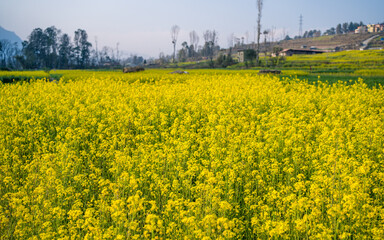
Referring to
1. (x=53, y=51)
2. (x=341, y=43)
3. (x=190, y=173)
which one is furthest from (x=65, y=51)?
(x=341, y=43)

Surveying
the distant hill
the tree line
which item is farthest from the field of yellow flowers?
the distant hill

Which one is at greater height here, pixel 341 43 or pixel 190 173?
pixel 341 43

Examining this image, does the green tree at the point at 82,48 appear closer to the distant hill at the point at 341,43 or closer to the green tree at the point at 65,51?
the green tree at the point at 65,51

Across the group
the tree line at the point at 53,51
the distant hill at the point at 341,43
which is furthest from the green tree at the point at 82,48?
the distant hill at the point at 341,43

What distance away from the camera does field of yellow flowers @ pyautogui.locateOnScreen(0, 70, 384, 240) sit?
4180mm

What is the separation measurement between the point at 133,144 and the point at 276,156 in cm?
398

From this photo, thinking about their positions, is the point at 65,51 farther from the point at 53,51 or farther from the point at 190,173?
the point at 190,173

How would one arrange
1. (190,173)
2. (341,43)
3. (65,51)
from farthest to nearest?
(341,43) < (65,51) < (190,173)

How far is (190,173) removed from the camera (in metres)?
5.36

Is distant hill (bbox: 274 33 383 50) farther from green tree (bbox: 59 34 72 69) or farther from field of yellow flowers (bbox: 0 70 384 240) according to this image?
field of yellow flowers (bbox: 0 70 384 240)

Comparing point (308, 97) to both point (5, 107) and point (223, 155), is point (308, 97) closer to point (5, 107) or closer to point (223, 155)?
point (223, 155)

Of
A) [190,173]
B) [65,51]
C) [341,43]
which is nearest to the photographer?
[190,173]

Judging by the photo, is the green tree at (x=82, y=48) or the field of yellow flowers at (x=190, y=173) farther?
the green tree at (x=82, y=48)

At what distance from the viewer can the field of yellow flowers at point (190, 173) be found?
418cm
